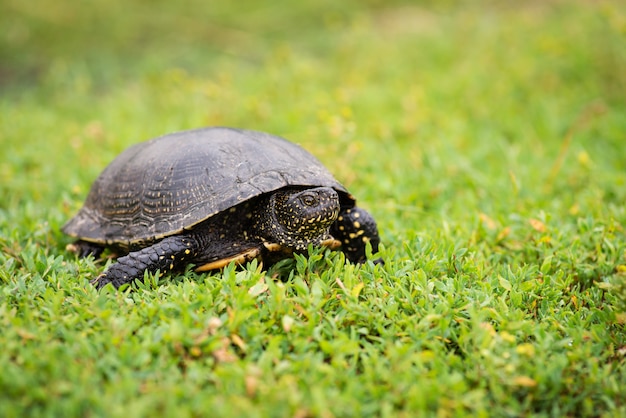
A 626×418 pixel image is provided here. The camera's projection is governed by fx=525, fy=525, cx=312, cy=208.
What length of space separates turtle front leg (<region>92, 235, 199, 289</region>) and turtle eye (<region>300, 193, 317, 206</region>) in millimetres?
756

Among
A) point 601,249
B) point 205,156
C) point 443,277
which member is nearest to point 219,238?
point 205,156

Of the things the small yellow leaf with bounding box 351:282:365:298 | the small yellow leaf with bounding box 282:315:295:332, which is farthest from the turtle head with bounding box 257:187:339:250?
the small yellow leaf with bounding box 282:315:295:332

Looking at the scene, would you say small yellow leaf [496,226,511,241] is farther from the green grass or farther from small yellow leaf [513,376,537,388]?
small yellow leaf [513,376,537,388]

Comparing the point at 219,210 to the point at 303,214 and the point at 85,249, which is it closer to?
the point at 303,214

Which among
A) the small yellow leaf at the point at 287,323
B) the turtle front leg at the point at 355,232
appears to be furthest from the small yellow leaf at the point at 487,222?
the small yellow leaf at the point at 287,323

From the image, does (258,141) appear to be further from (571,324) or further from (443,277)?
(571,324)

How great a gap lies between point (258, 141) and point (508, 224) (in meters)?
2.07

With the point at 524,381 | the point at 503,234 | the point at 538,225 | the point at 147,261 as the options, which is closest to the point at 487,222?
the point at 503,234

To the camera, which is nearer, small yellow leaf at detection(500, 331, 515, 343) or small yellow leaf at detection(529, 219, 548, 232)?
small yellow leaf at detection(500, 331, 515, 343)

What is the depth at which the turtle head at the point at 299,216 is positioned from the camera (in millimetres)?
3150

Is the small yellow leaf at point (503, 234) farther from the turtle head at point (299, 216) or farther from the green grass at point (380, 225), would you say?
the turtle head at point (299, 216)

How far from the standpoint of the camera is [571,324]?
2939 mm

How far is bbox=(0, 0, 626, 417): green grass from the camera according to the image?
94.4 inches

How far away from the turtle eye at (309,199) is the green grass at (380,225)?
38cm
